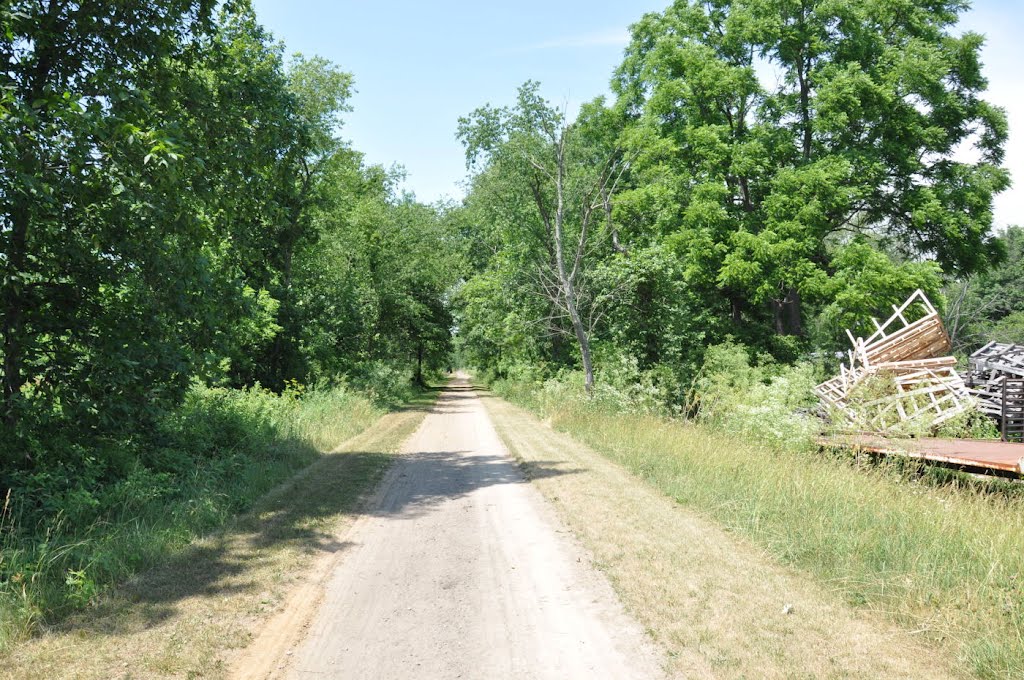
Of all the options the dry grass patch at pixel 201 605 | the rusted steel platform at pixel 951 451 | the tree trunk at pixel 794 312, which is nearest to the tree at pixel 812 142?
the tree trunk at pixel 794 312

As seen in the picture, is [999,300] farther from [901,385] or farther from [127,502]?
[127,502]

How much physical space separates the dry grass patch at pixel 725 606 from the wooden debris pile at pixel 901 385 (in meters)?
7.10

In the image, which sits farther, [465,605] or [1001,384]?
[1001,384]

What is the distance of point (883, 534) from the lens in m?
6.69

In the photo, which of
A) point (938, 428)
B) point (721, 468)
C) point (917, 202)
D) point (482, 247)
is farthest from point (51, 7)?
point (482, 247)

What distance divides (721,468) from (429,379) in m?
59.1

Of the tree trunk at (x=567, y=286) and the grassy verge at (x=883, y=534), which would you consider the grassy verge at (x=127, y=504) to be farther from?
the tree trunk at (x=567, y=286)

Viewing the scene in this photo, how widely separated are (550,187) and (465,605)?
21001 mm

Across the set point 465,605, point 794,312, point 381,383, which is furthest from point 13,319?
point 794,312

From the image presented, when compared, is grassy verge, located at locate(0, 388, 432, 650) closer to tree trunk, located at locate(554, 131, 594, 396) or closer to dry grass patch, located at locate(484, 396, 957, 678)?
dry grass patch, located at locate(484, 396, 957, 678)

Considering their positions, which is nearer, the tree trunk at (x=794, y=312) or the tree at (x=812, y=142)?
the tree at (x=812, y=142)

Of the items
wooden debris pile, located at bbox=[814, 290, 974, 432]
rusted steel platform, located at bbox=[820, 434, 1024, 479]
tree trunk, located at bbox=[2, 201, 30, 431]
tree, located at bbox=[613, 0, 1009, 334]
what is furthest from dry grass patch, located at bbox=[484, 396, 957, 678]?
tree, located at bbox=[613, 0, 1009, 334]

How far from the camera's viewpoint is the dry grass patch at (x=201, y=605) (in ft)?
15.0

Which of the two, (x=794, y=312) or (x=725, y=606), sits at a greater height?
(x=794, y=312)
